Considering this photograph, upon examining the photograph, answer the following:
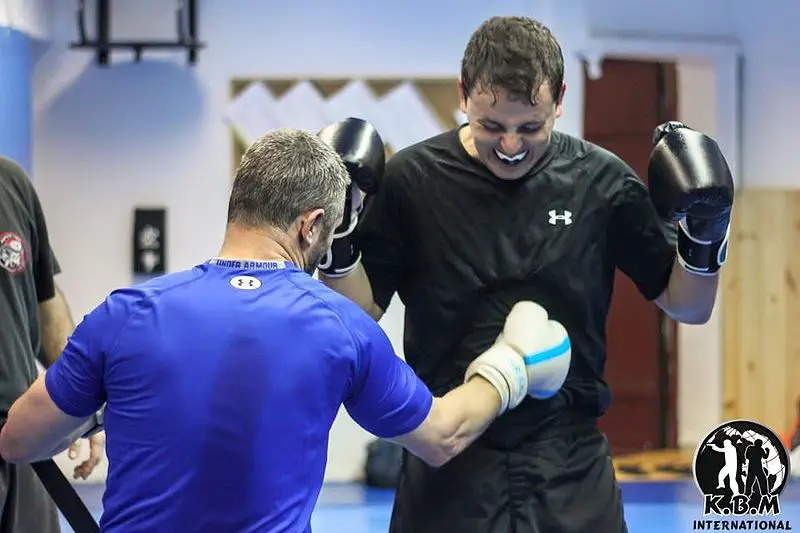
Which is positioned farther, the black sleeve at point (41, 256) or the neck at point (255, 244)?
the black sleeve at point (41, 256)

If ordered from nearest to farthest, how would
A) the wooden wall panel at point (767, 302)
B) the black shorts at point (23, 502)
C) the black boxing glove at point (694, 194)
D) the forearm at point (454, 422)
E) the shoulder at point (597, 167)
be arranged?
1. the forearm at point (454, 422)
2. the black boxing glove at point (694, 194)
3. the shoulder at point (597, 167)
4. the black shorts at point (23, 502)
5. the wooden wall panel at point (767, 302)

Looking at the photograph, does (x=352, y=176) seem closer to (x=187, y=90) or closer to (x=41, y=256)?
(x=41, y=256)

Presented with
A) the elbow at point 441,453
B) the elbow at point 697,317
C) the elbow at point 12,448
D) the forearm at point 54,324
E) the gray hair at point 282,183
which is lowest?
the elbow at point 441,453

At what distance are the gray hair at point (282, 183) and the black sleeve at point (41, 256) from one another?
94 centimetres

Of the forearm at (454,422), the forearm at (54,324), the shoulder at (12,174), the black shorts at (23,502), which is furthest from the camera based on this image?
the forearm at (54,324)

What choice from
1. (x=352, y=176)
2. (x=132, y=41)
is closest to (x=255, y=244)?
(x=352, y=176)

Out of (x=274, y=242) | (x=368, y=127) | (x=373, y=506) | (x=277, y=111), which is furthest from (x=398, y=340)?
(x=274, y=242)

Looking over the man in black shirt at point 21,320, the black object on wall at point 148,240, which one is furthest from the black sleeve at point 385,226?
the black object on wall at point 148,240

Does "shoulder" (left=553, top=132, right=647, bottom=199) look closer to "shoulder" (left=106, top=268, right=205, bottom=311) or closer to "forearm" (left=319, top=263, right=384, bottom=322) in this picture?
"forearm" (left=319, top=263, right=384, bottom=322)

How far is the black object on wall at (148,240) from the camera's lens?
541cm

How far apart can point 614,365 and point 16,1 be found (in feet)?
11.9

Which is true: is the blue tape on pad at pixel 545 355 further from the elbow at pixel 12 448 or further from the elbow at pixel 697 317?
the elbow at pixel 12 448

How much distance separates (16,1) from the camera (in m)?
A: 4.90

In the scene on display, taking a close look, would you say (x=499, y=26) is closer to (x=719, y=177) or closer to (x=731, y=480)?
(x=719, y=177)
